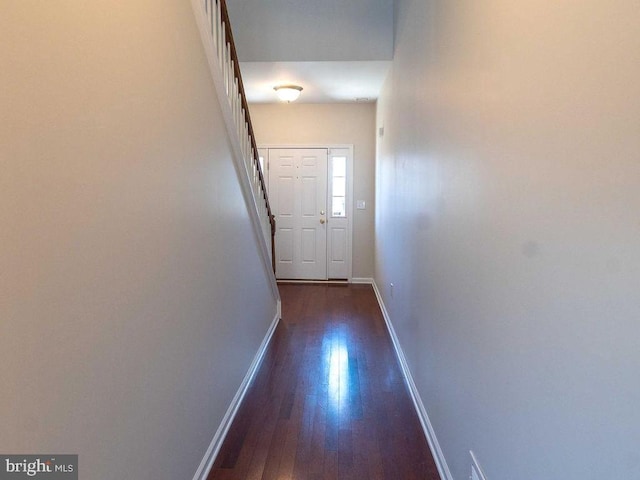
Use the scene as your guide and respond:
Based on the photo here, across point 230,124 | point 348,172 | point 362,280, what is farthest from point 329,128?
point 230,124

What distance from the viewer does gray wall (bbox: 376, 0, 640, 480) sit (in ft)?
2.32

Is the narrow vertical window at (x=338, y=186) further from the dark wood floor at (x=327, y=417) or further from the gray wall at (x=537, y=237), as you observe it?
the gray wall at (x=537, y=237)

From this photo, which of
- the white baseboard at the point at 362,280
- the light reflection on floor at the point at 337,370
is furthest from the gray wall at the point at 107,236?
the white baseboard at the point at 362,280

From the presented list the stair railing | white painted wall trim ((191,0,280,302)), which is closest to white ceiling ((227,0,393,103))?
the stair railing

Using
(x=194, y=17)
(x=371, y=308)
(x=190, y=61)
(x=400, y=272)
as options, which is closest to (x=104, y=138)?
(x=190, y=61)

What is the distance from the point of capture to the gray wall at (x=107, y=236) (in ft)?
2.67

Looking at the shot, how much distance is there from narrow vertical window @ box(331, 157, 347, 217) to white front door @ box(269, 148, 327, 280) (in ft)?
0.38

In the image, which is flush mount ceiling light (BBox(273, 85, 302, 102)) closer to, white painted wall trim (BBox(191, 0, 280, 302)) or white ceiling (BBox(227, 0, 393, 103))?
white ceiling (BBox(227, 0, 393, 103))

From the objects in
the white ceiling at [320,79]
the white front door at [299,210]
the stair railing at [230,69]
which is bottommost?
the white front door at [299,210]

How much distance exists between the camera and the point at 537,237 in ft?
3.25

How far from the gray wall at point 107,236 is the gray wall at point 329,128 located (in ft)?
12.5

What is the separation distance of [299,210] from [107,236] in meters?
4.83

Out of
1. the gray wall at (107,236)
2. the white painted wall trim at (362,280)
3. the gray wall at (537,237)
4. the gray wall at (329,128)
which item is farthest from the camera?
the white painted wall trim at (362,280)

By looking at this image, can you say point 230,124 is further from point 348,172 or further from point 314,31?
point 348,172
